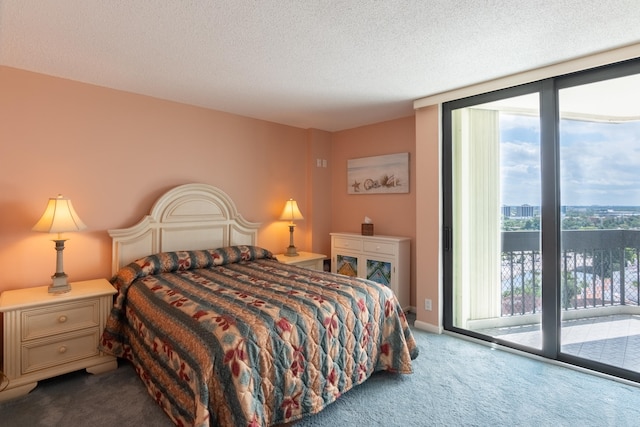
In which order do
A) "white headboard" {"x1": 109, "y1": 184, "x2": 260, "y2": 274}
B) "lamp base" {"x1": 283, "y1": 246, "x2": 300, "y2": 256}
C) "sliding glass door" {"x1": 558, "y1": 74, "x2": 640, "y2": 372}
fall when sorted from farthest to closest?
1. "lamp base" {"x1": 283, "y1": 246, "x2": 300, "y2": 256}
2. "white headboard" {"x1": 109, "y1": 184, "x2": 260, "y2": 274}
3. "sliding glass door" {"x1": 558, "y1": 74, "x2": 640, "y2": 372}

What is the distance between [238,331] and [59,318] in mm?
1584

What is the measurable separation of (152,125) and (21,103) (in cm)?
94

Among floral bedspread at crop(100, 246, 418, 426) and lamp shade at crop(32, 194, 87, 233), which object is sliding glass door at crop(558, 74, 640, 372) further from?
lamp shade at crop(32, 194, 87, 233)

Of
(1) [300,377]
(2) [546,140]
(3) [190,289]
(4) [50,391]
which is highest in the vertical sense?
(2) [546,140]

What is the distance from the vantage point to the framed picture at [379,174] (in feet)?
12.7

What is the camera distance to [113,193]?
295 centimetres

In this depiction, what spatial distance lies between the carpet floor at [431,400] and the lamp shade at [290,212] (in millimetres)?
2114

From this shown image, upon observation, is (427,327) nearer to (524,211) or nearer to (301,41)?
(524,211)

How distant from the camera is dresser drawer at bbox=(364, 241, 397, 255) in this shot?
3646mm

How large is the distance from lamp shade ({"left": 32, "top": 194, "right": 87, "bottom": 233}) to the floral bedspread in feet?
1.77

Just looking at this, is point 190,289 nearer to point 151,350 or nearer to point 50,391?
point 151,350

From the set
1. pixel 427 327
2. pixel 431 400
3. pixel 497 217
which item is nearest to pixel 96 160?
pixel 431 400

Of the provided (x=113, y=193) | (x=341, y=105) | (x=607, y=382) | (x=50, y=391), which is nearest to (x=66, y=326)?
(x=50, y=391)

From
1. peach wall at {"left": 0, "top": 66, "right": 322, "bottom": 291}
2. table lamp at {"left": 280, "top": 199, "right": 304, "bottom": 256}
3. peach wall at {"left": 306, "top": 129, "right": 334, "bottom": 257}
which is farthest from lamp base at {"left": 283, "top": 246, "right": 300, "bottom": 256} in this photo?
peach wall at {"left": 306, "top": 129, "right": 334, "bottom": 257}
